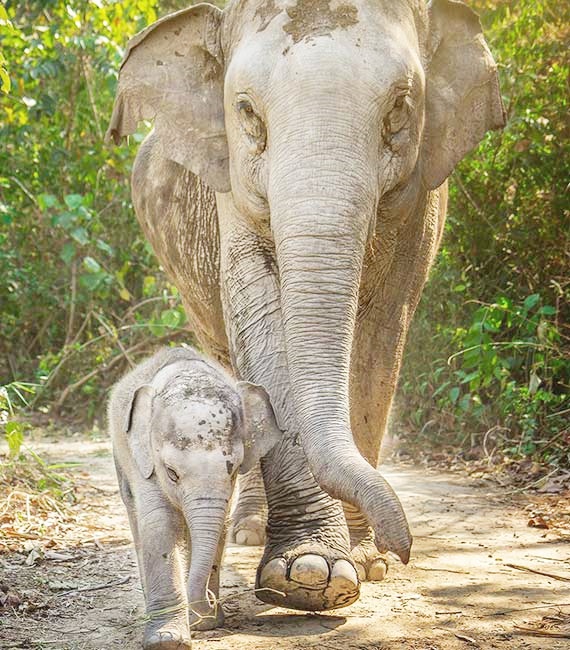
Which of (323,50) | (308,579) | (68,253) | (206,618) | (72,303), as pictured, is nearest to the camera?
(206,618)

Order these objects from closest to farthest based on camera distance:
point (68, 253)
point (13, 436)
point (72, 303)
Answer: point (13, 436) → point (68, 253) → point (72, 303)

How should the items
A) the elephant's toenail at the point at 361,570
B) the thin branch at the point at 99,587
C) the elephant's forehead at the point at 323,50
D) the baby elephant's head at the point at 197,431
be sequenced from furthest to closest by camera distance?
the elephant's toenail at the point at 361,570 < the thin branch at the point at 99,587 < the elephant's forehead at the point at 323,50 < the baby elephant's head at the point at 197,431

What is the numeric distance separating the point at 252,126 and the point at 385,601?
75.2 inches

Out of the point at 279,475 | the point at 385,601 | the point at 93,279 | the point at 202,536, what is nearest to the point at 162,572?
the point at 202,536

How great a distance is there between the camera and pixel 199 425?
3686 mm

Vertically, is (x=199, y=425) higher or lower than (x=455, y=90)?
lower

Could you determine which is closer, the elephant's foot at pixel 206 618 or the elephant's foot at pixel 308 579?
the elephant's foot at pixel 206 618

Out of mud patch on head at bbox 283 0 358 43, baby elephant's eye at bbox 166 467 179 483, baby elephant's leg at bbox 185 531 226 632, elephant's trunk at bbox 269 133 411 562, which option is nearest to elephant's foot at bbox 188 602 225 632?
baby elephant's leg at bbox 185 531 226 632

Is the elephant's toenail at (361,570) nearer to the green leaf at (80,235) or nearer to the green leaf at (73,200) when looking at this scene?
the green leaf at (80,235)

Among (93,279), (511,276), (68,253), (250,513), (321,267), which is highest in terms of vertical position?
(68,253)

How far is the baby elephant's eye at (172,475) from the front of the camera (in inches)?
146

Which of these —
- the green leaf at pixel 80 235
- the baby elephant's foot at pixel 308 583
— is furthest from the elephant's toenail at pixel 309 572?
the green leaf at pixel 80 235

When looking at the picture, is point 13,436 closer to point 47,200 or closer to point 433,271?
point 433,271

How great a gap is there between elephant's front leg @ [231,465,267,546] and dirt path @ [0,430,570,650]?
0.48 ft
